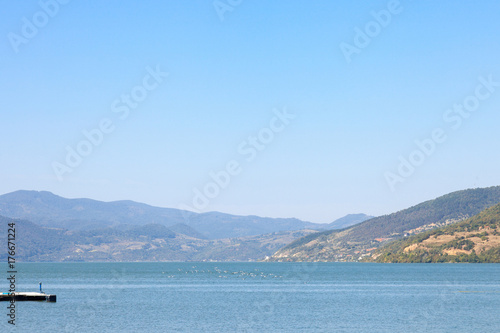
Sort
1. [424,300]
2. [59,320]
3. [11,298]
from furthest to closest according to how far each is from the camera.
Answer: [424,300]
[11,298]
[59,320]

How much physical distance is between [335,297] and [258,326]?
183ft

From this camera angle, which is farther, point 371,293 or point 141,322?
point 371,293

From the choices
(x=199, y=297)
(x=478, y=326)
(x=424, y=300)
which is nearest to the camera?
(x=478, y=326)

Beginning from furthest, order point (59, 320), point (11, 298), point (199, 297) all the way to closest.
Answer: point (199, 297), point (11, 298), point (59, 320)

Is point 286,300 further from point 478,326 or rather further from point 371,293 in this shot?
point 478,326

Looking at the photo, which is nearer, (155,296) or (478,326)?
(478,326)

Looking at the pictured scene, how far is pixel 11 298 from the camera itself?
125 meters

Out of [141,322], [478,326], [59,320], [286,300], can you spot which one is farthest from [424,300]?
[59,320]

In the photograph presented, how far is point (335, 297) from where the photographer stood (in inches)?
5709

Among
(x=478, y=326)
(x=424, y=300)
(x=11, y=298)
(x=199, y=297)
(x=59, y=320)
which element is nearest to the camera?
(x=478, y=326)

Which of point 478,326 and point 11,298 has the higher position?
point 11,298

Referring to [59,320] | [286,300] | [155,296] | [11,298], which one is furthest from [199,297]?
[59,320]

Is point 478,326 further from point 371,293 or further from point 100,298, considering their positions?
point 100,298

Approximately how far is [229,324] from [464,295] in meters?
77.1
